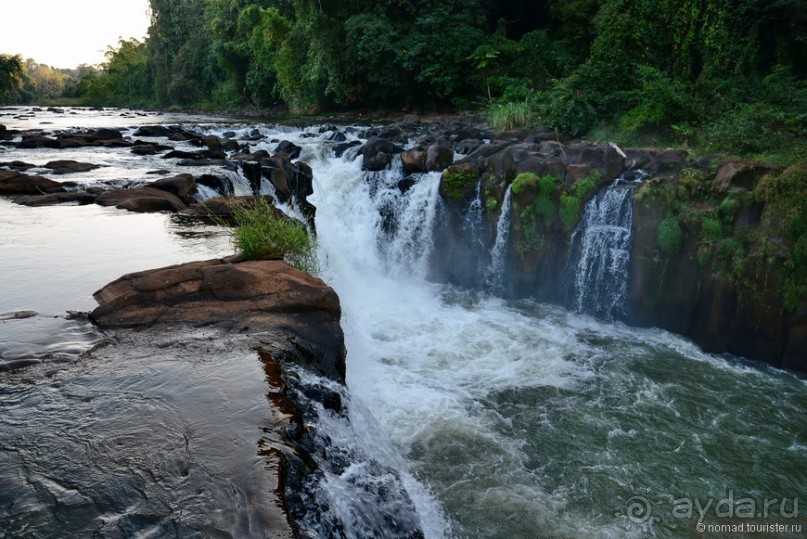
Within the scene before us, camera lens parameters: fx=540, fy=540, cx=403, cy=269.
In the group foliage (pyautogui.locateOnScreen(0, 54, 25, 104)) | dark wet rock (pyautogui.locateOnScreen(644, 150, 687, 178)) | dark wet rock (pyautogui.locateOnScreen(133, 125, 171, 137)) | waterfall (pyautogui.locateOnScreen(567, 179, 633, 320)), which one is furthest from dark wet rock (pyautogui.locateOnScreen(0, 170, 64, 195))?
foliage (pyautogui.locateOnScreen(0, 54, 25, 104))

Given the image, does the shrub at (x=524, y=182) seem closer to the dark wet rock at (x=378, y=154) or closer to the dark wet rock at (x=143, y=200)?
the dark wet rock at (x=378, y=154)

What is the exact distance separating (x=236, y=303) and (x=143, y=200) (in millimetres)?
4999

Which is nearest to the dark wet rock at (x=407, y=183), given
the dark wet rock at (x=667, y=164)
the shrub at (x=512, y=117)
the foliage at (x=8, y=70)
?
the dark wet rock at (x=667, y=164)

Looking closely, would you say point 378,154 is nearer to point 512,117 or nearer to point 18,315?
point 512,117

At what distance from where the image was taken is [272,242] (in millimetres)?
6254

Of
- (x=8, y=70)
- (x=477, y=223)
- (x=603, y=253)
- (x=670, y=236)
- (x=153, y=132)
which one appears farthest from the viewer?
(x=8, y=70)

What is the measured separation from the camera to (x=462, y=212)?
1166 cm

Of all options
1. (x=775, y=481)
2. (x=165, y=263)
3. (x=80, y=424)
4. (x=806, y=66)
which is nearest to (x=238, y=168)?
(x=165, y=263)

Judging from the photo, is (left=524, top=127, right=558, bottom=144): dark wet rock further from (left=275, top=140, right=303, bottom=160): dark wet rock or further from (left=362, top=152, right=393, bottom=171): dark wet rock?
(left=275, top=140, right=303, bottom=160): dark wet rock

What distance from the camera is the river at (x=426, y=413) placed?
122 inches

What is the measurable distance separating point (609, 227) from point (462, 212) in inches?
123

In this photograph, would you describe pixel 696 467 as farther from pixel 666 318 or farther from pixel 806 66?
pixel 806 66

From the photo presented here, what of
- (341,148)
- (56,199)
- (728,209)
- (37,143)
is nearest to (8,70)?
(37,143)

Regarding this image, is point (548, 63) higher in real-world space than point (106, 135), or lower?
higher
